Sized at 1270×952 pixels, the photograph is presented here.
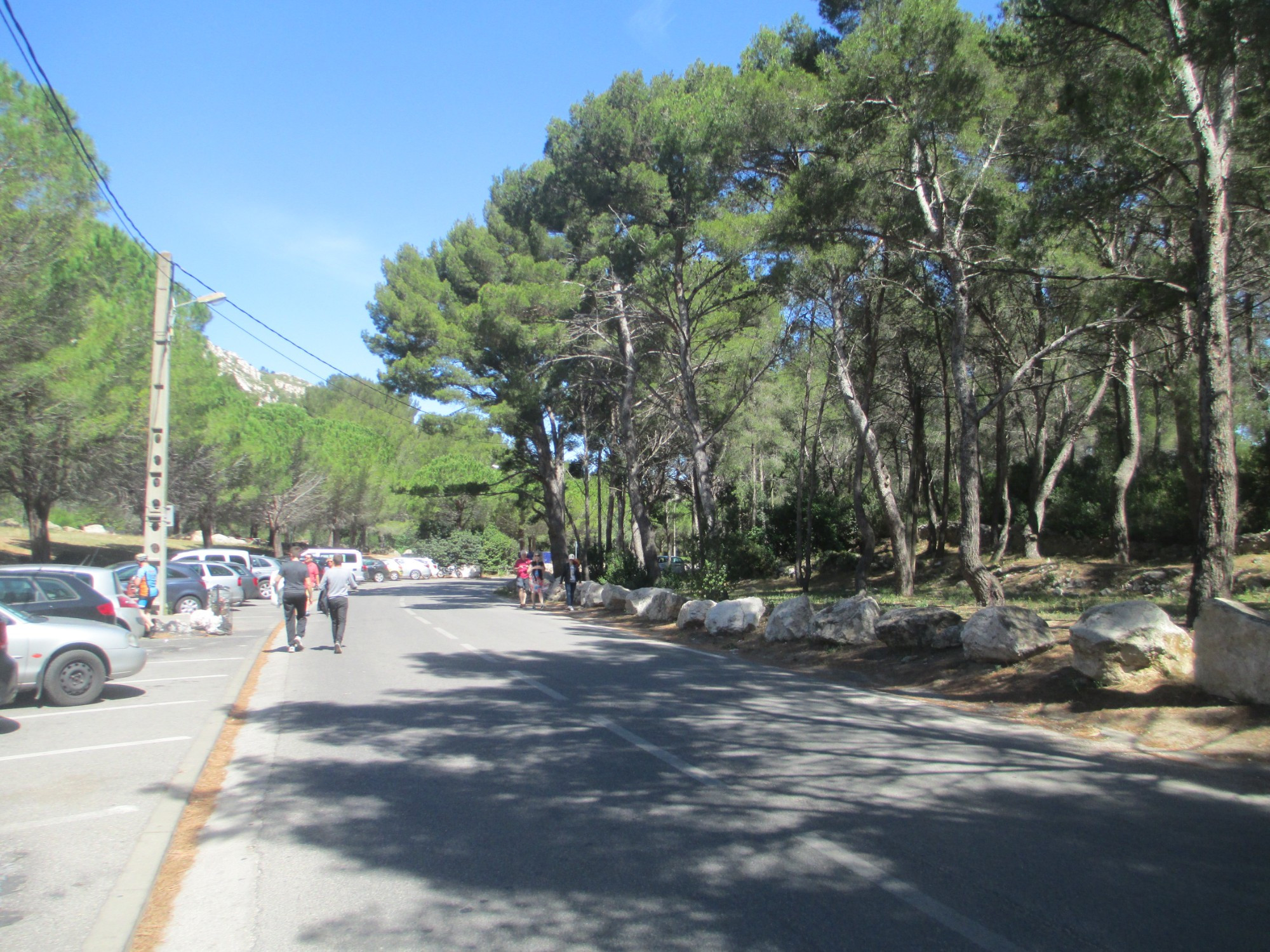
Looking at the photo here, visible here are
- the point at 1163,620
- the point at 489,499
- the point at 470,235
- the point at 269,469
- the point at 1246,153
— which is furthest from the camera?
the point at 489,499

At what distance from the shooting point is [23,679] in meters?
9.41

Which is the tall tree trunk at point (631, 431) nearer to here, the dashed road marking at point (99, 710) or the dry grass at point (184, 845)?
the dashed road marking at point (99, 710)

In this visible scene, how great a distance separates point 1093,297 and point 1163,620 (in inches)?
297

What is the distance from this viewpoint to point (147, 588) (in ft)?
56.8

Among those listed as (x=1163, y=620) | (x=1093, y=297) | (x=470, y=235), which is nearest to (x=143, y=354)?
(x=470, y=235)

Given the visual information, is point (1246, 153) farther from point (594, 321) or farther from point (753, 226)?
point (594, 321)

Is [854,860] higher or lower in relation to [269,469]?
lower

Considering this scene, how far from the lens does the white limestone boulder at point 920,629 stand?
38.2 feet

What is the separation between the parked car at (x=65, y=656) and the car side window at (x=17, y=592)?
132cm

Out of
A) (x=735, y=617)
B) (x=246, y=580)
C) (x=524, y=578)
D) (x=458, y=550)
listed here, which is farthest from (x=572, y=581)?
(x=458, y=550)

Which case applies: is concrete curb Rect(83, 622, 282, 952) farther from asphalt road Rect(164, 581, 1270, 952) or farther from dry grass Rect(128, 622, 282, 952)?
asphalt road Rect(164, 581, 1270, 952)

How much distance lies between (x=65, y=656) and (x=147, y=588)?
27.3ft

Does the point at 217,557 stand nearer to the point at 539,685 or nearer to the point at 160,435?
the point at 160,435

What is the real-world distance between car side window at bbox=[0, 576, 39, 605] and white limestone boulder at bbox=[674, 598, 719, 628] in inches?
444
